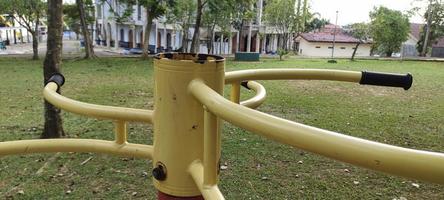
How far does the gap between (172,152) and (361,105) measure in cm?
764

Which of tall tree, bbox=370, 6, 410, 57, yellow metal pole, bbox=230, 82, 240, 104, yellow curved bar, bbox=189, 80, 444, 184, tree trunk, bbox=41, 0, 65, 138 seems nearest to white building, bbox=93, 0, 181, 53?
tall tree, bbox=370, 6, 410, 57

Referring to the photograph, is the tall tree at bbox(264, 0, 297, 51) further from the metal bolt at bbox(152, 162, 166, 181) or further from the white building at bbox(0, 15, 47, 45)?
the metal bolt at bbox(152, 162, 166, 181)

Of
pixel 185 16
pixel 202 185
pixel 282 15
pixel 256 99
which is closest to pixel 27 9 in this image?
pixel 185 16

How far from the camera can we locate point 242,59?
23.5 meters

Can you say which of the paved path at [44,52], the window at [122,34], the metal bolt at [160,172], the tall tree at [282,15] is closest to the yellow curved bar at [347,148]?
the metal bolt at [160,172]

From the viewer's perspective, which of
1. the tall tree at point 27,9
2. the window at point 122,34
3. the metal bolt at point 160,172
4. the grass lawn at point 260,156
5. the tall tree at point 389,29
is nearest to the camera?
the metal bolt at point 160,172

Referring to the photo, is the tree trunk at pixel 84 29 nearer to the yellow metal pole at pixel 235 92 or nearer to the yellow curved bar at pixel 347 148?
the yellow metal pole at pixel 235 92

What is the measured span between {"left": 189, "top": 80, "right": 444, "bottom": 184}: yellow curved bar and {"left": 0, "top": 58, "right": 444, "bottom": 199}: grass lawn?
2.76 m

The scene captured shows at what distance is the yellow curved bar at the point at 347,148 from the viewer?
525mm

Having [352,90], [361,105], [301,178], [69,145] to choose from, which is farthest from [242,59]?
[69,145]

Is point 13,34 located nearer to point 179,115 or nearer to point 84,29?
point 84,29

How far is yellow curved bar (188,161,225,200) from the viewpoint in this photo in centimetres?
97

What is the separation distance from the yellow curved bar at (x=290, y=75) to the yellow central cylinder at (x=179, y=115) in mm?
462

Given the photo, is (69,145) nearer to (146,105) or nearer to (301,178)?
(301,178)
